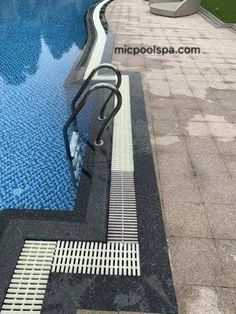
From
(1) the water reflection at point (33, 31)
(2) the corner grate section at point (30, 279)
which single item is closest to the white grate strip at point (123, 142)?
(2) the corner grate section at point (30, 279)

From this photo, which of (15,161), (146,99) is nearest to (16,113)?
(15,161)

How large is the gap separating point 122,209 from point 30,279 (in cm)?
175

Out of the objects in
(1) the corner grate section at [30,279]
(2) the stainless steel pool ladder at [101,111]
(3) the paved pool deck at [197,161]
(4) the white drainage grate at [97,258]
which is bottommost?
(3) the paved pool deck at [197,161]

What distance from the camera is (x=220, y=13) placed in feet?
59.1

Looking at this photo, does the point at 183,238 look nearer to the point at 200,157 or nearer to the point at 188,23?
the point at 200,157

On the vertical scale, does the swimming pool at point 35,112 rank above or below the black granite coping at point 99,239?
below

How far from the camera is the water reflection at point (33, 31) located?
38.1 ft

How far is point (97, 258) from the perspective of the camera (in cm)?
406

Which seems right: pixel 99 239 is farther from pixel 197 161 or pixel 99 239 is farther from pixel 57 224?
pixel 197 161

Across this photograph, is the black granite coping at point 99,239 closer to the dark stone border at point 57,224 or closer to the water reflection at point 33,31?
the dark stone border at point 57,224

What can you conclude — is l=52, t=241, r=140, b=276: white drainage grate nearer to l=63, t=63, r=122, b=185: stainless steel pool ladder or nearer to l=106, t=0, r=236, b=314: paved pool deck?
l=106, t=0, r=236, b=314: paved pool deck

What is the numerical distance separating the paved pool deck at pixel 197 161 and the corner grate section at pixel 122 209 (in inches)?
20.6

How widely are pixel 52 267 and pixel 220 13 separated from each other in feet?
61.6

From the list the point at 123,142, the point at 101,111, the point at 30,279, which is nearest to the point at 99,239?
the point at 30,279
